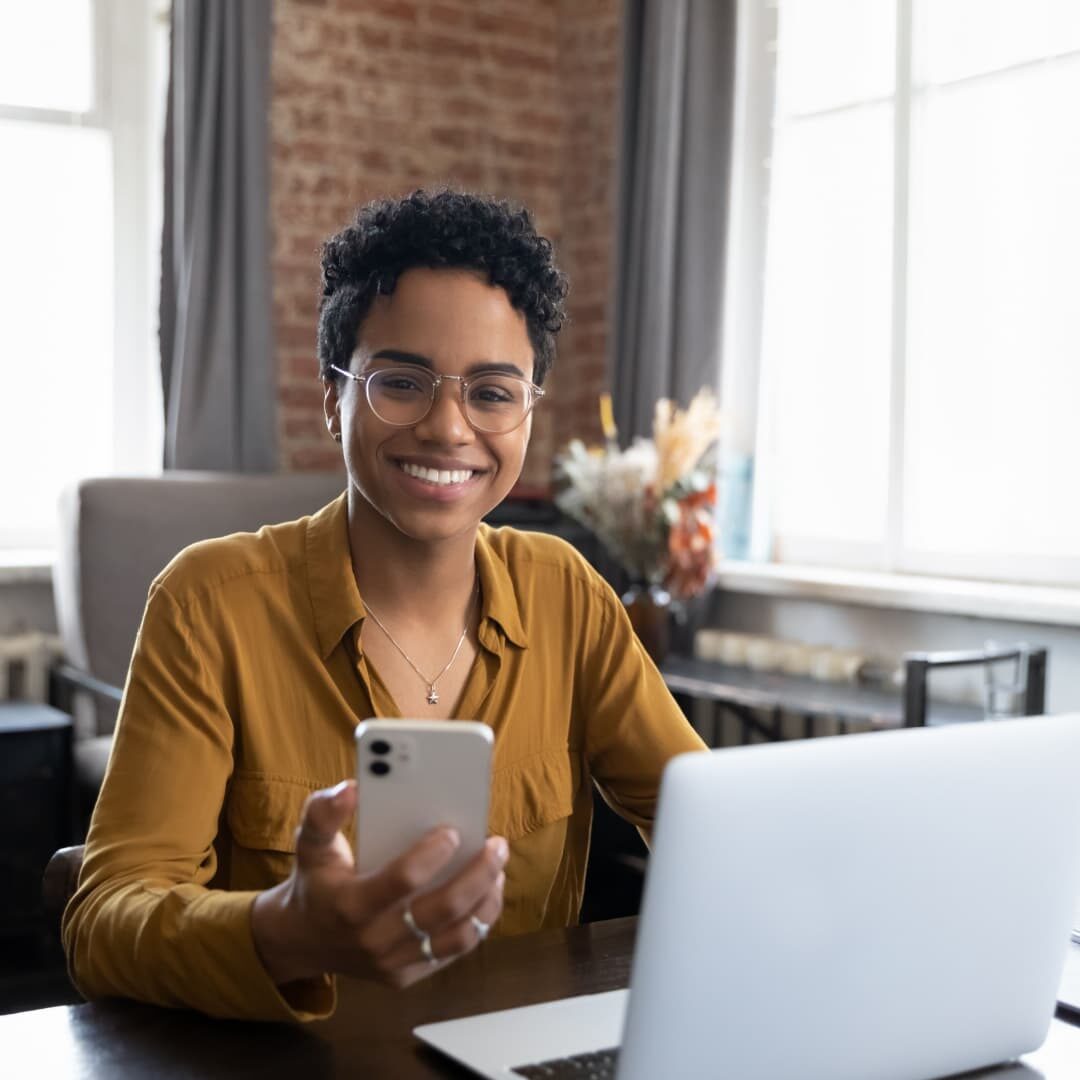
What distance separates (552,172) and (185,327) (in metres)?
1.44

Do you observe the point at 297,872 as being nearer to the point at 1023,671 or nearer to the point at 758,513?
the point at 1023,671

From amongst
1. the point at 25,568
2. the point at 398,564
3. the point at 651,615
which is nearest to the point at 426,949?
the point at 398,564

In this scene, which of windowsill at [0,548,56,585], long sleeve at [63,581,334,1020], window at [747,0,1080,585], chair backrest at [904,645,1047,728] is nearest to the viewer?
long sleeve at [63,581,334,1020]

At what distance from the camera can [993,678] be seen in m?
3.15

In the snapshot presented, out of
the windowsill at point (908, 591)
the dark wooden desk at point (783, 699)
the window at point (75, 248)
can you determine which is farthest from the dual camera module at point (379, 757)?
the window at point (75, 248)

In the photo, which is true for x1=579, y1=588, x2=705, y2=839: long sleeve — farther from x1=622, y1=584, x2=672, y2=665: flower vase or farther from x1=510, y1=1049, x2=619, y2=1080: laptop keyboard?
x1=622, y1=584, x2=672, y2=665: flower vase

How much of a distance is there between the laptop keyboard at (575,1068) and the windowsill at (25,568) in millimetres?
3261

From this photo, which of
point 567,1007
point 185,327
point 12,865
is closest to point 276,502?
point 185,327

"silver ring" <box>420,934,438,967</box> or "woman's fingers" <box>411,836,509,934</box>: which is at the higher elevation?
"woman's fingers" <box>411,836,509,934</box>

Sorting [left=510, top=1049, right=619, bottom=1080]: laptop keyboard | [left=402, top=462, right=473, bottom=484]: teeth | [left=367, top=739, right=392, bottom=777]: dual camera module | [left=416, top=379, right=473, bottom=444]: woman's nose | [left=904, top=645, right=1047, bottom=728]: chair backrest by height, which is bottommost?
[left=904, top=645, right=1047, bottom=728]: chair backrest

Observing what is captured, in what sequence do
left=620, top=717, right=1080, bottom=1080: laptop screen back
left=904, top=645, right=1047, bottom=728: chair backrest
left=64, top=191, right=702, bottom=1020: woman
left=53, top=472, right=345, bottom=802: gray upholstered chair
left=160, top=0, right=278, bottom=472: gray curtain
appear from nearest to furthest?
left=620, top=717, right=1080, bottom=1080: laptop screen back, left=64, top=191, right=702, bottom=1020: woman, left=904, top=645, right=1047, bottom=728: chair backrest, left=53, top=472, right=345, bottom=802: gray upholstered chair, left=160, top=0, right=278, bottom=472: gray curtain

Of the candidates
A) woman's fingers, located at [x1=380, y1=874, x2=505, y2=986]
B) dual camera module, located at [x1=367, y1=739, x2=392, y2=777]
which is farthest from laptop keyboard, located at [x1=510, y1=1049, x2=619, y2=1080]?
dual camera module, located at [x1=367, y1=739, x2=392, y2=777]

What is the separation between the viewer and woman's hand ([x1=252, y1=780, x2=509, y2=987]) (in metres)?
0.95

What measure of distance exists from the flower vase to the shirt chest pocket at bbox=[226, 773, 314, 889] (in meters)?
2.28
